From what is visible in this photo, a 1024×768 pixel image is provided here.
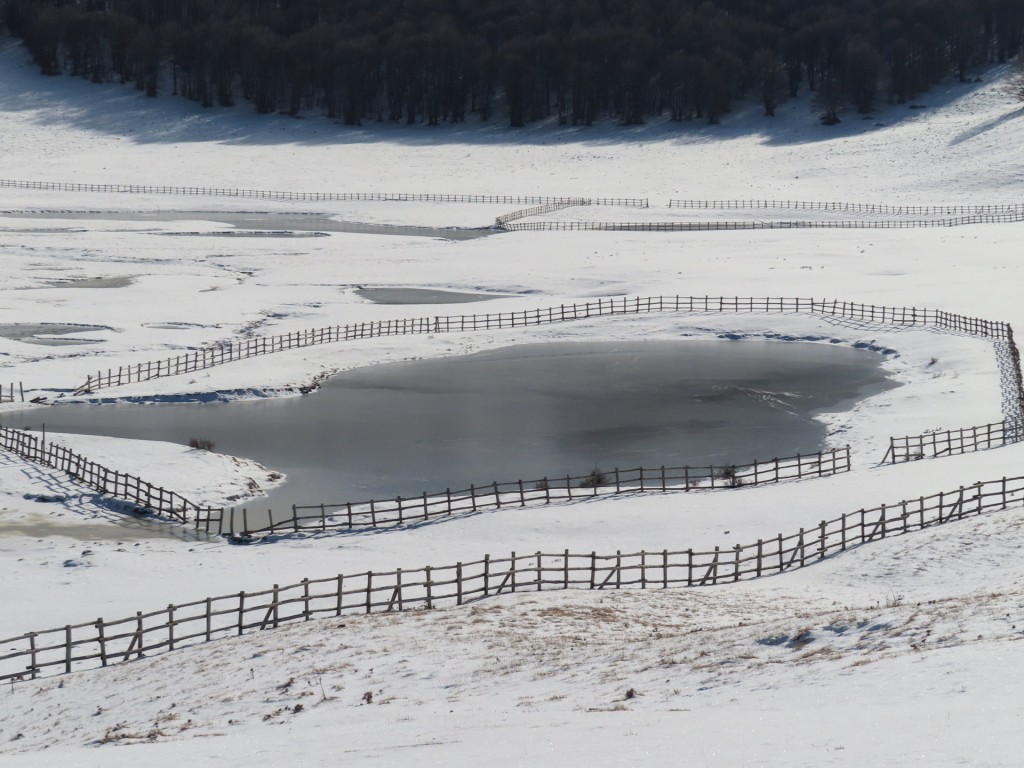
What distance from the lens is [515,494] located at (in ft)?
108

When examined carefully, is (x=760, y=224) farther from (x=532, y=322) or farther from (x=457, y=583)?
(x=457, y=583)

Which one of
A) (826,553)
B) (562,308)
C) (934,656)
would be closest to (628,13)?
(562,308)

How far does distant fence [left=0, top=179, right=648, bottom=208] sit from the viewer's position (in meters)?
103

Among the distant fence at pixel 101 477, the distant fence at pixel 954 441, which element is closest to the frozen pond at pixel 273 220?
the distant fence at pixel 954 441

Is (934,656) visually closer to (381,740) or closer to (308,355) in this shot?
(381,740)

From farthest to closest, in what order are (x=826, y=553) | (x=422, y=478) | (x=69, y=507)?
(x=422, y=478) → (x=69, y=507) → (x=826, y=553)

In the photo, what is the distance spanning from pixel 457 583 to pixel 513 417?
60.5 feet

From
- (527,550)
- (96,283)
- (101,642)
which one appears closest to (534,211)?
(96,283)

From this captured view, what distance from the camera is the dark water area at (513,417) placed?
3634 cm

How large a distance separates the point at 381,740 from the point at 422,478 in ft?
63.6

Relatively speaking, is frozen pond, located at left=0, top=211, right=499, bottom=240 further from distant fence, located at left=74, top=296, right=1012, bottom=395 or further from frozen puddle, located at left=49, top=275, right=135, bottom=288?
distant fence, located at left=74, top=296, right=1012, bottom=395

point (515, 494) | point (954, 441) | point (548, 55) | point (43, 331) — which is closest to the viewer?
point (515, 494)

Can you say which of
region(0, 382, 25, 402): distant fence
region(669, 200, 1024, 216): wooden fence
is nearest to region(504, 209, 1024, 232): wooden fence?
region(669, 200, 1024, 216): wooden fence

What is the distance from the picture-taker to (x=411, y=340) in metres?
54.2
